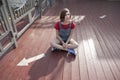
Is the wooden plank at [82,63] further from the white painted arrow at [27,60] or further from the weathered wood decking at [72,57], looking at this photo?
the white painted arrow at [27,60]

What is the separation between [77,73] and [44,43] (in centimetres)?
99

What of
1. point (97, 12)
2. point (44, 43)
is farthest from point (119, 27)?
point (44, 43)

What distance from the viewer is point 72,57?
2070 mm

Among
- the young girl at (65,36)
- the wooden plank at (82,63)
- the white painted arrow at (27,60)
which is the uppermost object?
the young girl at (65,36)

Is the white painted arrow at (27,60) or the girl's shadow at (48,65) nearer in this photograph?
the girl's shadow at (48,65)

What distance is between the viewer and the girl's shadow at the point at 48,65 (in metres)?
1.78

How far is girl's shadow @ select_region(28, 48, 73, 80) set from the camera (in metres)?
1.78

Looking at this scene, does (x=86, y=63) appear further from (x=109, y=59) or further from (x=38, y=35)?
(x=38, y=35)

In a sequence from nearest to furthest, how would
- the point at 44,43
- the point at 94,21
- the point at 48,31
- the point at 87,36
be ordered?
the point at 44,43
the point at 87,36
the point at 48,31
the point at 94,21

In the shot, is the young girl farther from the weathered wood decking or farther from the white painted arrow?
the white painted arrow

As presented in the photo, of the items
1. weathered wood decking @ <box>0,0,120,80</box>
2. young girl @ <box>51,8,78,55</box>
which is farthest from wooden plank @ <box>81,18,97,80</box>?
young girl @ <box>51,8,78,55</box>

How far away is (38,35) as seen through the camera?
9.25 ft

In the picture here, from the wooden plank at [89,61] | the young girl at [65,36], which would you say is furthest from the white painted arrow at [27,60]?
the wooden plank at [89,61]

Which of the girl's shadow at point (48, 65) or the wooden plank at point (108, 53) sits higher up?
the wooden plank at point (108, 53)
